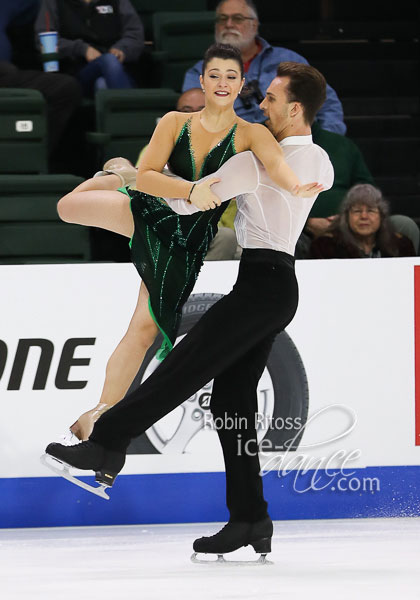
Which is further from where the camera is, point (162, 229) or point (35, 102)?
point (35, 102)

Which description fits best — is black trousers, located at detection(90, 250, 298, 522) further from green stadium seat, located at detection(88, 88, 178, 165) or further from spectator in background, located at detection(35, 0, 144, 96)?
spectator in background, located at detection(35, 0, 144, 96)

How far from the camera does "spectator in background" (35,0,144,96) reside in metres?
→ 6.77

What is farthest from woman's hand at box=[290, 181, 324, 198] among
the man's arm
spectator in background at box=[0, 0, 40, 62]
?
spectator in background at box=[0, 0, 40, 62]

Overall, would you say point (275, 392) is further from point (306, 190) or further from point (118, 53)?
point (118, 53)

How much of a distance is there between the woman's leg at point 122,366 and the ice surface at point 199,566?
19.5 inches

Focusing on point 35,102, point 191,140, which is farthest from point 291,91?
point 35,102

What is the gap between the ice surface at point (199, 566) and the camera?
3.71 meters

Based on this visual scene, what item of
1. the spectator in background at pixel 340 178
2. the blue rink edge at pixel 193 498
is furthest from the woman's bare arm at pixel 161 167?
the spectator in background at pixel 340 178

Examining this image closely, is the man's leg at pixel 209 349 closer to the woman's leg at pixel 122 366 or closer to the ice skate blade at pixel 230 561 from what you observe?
the woman's leg at pixel 122 366

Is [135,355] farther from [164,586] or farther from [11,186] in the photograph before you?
[11,186]

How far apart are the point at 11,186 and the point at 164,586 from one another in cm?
264

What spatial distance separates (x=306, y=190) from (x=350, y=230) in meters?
1.78

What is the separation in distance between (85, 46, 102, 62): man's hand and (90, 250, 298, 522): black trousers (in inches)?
120

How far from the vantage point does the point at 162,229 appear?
158 inches
